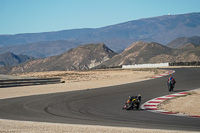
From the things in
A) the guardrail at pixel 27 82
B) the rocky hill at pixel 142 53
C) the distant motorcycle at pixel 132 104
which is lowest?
the guardrail at pixel 27 82

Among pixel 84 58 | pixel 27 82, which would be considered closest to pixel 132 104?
Result: pixel 27 82

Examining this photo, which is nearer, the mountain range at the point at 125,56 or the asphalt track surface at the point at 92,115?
the asphalt track surface at the point at 92,115

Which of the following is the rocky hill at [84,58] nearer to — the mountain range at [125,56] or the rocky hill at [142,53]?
the mountain range at [125,56]

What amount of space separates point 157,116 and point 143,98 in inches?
257

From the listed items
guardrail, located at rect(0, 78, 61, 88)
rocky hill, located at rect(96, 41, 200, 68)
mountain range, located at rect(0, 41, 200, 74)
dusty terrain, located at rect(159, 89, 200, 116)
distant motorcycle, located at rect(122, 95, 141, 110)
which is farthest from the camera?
rocky hill, located at rect(96, 41, 200, 68)

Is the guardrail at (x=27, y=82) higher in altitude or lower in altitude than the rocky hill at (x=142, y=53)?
lower

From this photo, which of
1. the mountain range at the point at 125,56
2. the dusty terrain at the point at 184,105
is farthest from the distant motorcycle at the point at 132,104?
the mountain range at the point at 125,56

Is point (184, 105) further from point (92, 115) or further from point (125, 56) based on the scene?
point (125, 56)

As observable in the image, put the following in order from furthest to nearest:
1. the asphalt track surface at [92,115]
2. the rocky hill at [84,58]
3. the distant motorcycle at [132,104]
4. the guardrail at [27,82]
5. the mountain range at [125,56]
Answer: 1. the rocky hill at [84,58]
2. the mountain range at [125,56]
3. the guardrail at [27,82]
4. the distant motorcycle at [132,104]
5. the asphalt track surface at [92,115]

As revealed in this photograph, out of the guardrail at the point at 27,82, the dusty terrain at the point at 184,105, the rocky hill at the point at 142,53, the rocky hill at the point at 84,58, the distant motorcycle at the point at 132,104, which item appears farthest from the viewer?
the rocky hill at the point at 84,58

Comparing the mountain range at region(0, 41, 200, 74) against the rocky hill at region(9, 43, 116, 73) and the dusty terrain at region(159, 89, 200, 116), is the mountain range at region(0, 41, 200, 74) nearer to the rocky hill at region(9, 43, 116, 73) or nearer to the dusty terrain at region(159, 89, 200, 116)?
the rocky hill at region(9, 43, 116, 73)

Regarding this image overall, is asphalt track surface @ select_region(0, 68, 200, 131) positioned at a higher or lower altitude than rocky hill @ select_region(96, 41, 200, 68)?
lower

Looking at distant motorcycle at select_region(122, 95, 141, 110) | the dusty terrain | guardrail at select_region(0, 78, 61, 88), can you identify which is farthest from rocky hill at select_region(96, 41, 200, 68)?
distant motorcycle at select_region(122, 95, 141, 110)

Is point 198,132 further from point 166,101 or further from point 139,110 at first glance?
point 166,101
